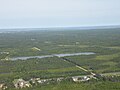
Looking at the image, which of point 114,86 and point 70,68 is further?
point 70,68

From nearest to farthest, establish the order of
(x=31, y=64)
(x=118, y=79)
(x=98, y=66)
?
(x=118, y=79) → (x=98, y=66) → (x=31, y=64)

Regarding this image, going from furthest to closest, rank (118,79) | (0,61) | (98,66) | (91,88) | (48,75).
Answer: (0,61), (98,66), (48,75), (118,79), (91,88)

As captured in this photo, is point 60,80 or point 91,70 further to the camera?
point 91,70

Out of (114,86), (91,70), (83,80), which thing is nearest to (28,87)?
(83,80)

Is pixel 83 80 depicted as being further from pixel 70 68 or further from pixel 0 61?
pixel 0 61

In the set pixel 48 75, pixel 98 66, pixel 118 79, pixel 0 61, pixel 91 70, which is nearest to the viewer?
pixel 118 79

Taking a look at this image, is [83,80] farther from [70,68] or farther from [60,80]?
[70,68]

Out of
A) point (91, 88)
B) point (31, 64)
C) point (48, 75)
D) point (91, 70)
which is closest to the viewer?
point (91, 88)

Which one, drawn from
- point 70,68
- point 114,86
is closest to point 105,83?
point 114,86
